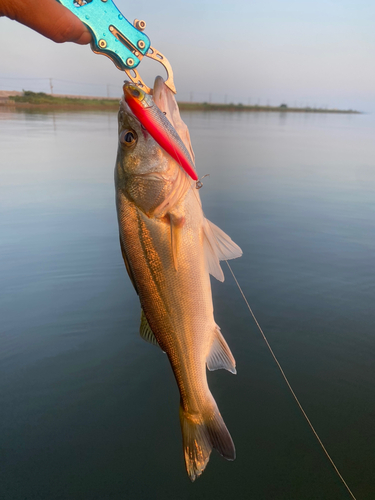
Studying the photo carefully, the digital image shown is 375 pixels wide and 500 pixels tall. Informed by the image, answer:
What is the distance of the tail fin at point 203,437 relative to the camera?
1.94 metres

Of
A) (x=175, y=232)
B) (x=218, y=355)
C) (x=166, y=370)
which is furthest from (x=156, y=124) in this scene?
(x=166, y=370)

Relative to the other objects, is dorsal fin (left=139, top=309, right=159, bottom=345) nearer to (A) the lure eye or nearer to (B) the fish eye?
(B) the fish eye

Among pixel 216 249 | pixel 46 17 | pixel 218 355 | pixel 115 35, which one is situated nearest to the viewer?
pixel 46 17

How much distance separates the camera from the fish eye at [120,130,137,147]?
1.75m

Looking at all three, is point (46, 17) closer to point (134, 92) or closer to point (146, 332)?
point (134, 92)

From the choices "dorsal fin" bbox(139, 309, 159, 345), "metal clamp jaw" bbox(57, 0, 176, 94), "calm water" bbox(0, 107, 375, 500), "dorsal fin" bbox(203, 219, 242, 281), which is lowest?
"calm water" bbox(0, 107, 375, 500)

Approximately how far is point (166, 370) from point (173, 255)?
2299 mm

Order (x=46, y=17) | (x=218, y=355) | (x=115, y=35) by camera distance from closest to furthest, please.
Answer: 1. (x=46, y=17)
2. (x=115, y=35)
3. (x=218, y=355)

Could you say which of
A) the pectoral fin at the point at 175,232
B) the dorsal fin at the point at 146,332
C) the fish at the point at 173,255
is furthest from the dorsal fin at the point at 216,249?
the dorsal fin at the point at 146,332

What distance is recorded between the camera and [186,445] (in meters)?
1.97

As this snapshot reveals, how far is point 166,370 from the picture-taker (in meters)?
3.69

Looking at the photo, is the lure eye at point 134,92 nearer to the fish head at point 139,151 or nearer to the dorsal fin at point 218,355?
the fish head at point 139,151

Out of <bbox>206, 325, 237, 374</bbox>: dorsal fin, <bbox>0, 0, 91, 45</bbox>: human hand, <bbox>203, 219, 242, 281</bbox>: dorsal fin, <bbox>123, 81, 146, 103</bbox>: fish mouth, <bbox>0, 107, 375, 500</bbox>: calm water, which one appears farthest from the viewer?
<bbox>0, 107, 375, 500</bbox>: calm water

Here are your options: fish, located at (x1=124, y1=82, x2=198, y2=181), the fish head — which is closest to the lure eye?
fish, located at (x1=124, y1=82, x2=198, y2=181)
